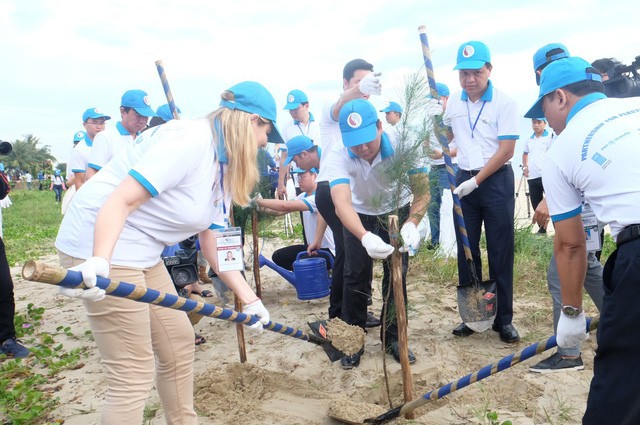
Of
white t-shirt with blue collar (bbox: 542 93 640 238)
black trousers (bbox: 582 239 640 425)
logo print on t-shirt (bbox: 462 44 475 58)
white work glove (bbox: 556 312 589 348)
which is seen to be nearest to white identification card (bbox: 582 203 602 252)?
white work glove (bbox: 556 312 589 348)

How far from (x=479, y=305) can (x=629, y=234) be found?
229 centimetres

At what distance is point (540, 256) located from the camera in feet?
20.6

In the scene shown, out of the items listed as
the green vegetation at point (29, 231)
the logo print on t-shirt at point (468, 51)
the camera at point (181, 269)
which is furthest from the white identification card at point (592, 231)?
the green vegetation at point (29, 231)

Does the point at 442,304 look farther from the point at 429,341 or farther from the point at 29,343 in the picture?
the point at 29,343

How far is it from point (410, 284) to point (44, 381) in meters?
3.68

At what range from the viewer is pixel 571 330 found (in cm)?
235

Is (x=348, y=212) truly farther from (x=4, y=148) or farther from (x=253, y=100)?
(x=4, y=148)

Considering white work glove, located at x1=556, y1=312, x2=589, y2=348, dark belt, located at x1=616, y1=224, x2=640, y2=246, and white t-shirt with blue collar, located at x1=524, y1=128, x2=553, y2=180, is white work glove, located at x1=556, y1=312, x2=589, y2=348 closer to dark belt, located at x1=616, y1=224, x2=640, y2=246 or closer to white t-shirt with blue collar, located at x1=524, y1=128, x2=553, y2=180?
dark belt, located at x1=616, y1=224, x2=640, y2=246

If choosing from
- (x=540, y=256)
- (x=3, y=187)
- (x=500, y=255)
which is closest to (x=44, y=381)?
(x=3, y=187)

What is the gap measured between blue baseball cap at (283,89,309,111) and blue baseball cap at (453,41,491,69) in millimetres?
3743

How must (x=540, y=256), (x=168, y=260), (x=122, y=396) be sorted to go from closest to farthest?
(x=122, y=396) → (x=168, y=260) → (x=540, y=256)

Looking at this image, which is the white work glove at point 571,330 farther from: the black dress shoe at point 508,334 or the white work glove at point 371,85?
the white work glove at point 371,85

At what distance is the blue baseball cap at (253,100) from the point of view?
230 cm

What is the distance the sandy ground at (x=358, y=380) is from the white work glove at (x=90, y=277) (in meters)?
1.64
